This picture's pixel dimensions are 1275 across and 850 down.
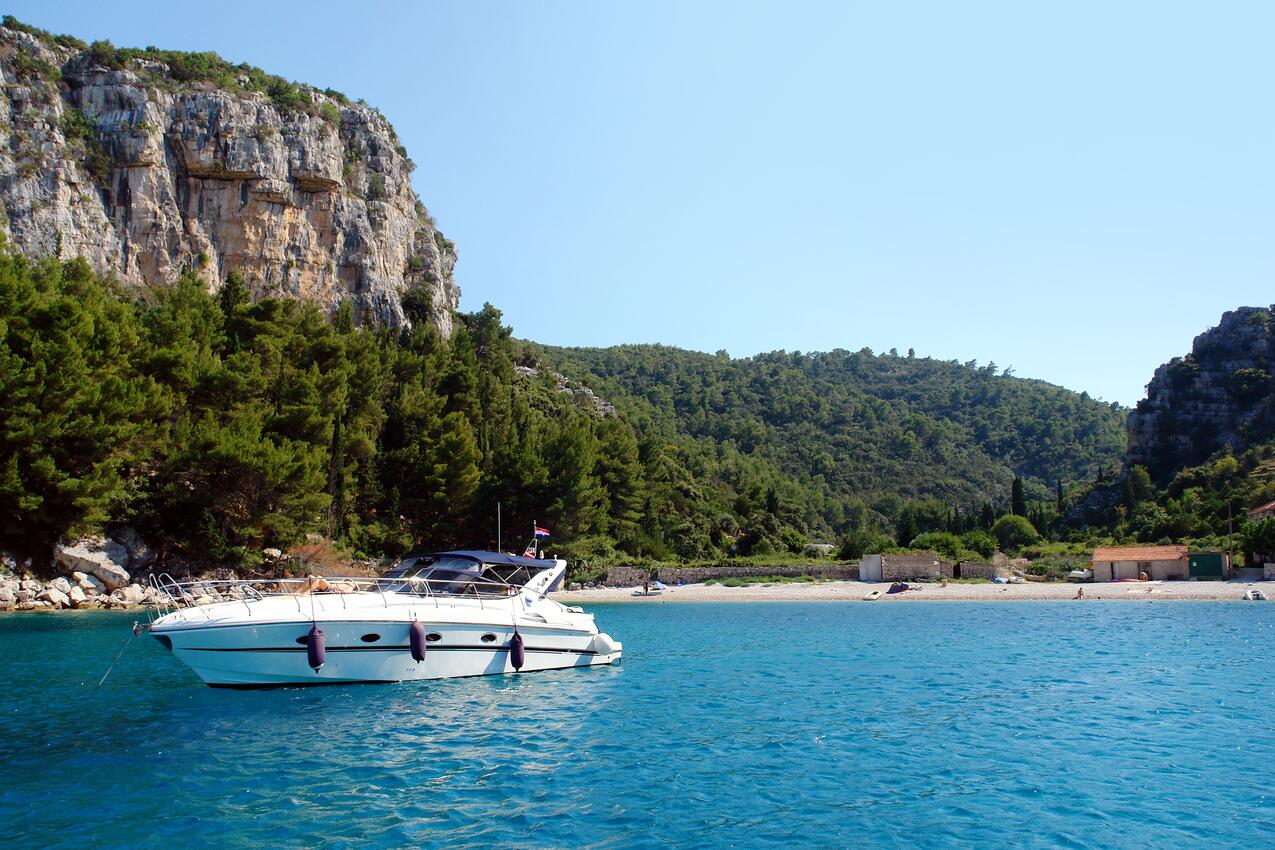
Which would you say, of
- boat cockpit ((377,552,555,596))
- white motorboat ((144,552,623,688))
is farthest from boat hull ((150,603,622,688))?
boat cockpit ((377,552,555,596))

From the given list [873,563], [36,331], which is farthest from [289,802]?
[873,563]

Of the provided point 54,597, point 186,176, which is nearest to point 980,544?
point 54,597

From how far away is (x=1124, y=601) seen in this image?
43.9 meters

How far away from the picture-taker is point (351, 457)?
45.5 m

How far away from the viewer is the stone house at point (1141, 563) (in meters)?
53.7

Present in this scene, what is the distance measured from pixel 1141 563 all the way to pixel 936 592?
15.6 meters

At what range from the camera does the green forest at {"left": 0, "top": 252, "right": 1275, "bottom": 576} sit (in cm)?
3056

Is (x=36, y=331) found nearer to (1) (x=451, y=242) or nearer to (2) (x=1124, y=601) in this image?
(2) (x=1124, y=601)

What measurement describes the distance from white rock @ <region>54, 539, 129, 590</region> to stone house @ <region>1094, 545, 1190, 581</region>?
5387 cm

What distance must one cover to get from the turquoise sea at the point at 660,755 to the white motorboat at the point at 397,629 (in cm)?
50

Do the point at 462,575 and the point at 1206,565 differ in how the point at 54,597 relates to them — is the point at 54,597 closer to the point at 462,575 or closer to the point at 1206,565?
the point at 462,575

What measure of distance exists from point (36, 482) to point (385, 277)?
4263 centimetres

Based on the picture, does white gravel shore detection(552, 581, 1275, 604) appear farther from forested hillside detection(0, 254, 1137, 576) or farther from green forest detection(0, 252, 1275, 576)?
forested hillside detection(0, 254, 1137, 576)

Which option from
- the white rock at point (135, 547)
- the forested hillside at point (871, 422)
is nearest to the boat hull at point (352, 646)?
the white rock at point (135, 547)
